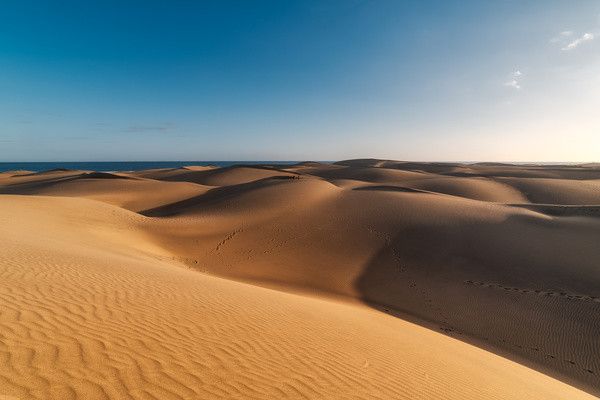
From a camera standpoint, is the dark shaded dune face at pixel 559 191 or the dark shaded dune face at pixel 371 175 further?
the dark shaded dune face at pixel 371 175

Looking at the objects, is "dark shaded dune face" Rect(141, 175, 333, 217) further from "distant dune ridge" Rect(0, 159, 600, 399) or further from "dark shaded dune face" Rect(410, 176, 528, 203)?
"dark shaded dune face" Rect(410, 176, 528, 203)

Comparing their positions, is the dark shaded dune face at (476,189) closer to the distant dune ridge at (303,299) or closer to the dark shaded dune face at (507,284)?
the distant dune ridge at (303,299)

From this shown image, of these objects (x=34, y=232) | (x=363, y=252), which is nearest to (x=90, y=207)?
(x=34, y=232)

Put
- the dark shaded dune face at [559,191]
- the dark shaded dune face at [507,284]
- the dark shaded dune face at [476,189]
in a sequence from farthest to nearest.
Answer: the dark shaded dune face at [476,189], the dark shaded dune face at [559,191], the dark shaded dune face at [507,284]

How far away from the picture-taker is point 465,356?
21.0 feet

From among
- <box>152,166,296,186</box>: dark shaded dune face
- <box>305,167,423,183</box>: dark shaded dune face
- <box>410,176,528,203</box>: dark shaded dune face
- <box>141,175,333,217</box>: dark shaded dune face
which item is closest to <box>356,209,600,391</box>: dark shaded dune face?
<box>141,175,333,217</box>: dark shaded dune face

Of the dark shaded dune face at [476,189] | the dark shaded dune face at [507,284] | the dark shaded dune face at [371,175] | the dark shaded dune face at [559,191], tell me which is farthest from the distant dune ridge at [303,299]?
the dark shaded dune face at [371,175]

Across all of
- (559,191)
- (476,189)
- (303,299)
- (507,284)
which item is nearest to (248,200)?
(303,299)

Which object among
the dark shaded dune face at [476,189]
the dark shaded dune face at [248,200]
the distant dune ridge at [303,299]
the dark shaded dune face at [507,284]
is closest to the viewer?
the distant dune ridge at [303,299]

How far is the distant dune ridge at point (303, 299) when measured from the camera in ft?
11.9

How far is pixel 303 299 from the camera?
8656 millimetres

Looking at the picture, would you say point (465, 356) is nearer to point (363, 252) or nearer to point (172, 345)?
point (172, 345)

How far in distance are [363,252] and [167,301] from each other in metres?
10.5

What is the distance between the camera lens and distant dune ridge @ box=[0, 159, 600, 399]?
143 inches
